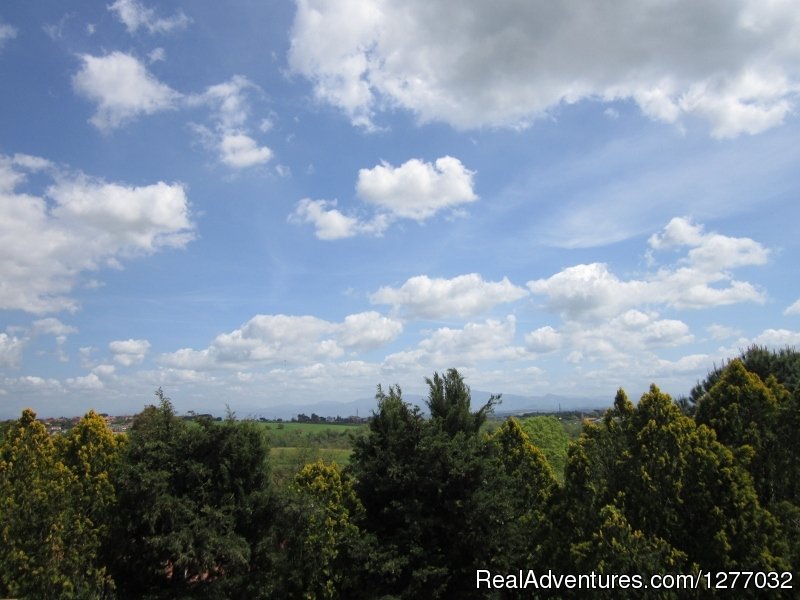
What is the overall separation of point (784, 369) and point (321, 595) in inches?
1540

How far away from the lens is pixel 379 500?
19906mm

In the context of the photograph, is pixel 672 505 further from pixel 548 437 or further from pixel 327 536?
pixel 548 437

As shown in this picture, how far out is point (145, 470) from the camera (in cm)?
1798

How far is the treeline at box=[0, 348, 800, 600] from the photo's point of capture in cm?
1512

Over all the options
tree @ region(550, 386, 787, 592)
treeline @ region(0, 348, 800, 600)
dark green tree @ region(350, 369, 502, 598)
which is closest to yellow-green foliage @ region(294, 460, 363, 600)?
treeline @ region(0, 348, 800, 600)

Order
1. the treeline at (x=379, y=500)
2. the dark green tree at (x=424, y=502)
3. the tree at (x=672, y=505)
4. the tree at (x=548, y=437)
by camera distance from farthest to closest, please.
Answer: the tree at (x=548, y=437) < the dark green tree at (x=424, y=502) < the treeline at (x=379, y=500) < the tree at (x=672, y=505)

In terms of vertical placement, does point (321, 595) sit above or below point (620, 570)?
below

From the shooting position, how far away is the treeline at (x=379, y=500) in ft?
49.6

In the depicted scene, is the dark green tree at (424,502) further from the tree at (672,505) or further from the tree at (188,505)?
the tree at (188,505)

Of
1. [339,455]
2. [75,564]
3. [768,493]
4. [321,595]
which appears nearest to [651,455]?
[768,493]

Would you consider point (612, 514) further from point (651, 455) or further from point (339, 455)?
point (339, 455)

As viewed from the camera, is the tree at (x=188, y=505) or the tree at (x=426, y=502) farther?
the tree at (x=426, y=502)

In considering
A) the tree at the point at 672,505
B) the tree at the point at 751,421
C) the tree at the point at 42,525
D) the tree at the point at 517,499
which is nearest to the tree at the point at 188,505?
the tree at the point at 42,525

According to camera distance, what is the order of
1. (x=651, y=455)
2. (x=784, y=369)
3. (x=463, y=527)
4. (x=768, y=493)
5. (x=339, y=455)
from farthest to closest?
1. (x=339, y=455)
2. (x=784, y=369)
3. (x=463, y=527)
4. (x=768, y=493)
5. (x=651, y=455)
